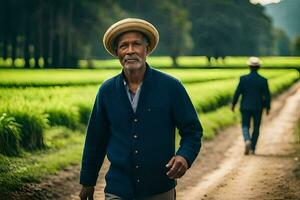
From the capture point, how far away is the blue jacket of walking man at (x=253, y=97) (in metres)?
12.4

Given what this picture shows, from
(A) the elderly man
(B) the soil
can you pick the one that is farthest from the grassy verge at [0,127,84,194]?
(A) the elderly man

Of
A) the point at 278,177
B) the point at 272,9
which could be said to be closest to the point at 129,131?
the point at 278,177

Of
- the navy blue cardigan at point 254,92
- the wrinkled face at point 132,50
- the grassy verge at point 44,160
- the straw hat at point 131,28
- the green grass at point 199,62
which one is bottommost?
the green grass at point 199,62

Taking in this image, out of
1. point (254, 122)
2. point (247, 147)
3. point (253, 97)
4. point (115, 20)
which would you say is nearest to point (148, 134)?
point (247, 147)

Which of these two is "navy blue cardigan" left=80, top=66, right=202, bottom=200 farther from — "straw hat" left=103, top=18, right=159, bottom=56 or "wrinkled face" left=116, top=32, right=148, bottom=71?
"straw hat" left=103, top=18, right=159, bottom=56

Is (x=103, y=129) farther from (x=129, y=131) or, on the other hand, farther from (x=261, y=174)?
(x=261, y=174)

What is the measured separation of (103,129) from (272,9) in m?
137

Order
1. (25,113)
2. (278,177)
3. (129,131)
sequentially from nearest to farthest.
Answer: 1. (129,131)
2. (278,177)
3. (25,113)

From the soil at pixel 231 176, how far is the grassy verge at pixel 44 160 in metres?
0.15

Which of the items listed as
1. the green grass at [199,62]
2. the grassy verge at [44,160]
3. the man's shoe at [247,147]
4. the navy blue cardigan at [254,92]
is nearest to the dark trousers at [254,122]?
the navy blue cardigan at [254,92]

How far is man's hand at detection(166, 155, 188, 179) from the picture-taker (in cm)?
377

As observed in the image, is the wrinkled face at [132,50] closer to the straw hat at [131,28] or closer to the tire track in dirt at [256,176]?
the straw hat at [131,28]

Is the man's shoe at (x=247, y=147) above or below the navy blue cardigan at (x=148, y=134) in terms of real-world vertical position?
below

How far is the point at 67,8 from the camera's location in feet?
174
